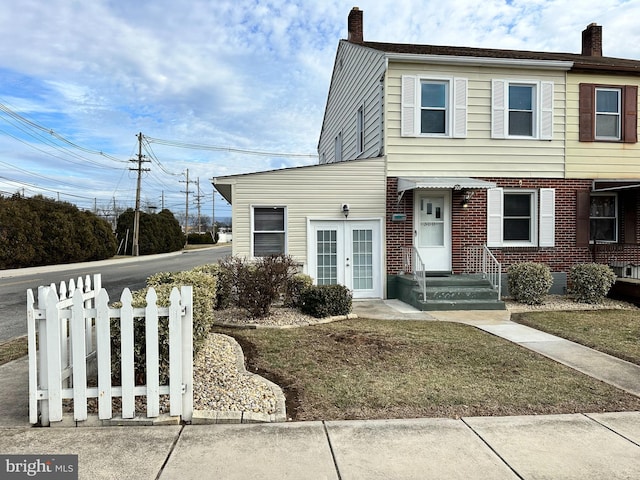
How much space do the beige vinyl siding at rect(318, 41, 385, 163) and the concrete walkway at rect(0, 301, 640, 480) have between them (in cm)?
899

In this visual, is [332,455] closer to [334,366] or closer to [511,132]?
[334,366]

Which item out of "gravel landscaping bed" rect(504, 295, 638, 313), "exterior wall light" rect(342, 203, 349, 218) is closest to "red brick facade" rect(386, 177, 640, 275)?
"exterior wall light" rect(342, 203, 349, 218)

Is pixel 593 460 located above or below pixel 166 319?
below

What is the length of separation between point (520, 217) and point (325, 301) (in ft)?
21.4

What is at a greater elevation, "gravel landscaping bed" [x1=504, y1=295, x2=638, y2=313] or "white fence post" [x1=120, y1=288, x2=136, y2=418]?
"white fence post" [x1=120, y1=288, x2=136, y2=418]

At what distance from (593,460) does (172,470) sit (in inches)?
121

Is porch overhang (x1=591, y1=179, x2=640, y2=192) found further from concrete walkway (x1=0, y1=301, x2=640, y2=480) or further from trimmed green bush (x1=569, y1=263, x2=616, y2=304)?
concrete walkway (x1=0, y1=301, x2=640, y2=480)

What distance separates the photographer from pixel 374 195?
11.3m

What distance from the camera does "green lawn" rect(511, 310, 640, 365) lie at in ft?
21.5

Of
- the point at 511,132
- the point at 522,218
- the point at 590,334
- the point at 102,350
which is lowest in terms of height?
the point at 590,334

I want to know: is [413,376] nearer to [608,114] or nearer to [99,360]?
[99,360]

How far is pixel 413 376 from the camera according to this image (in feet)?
16.6

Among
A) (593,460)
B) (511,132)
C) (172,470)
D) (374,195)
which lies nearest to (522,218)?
(511,132)

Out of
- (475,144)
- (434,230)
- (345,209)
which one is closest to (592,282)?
(434,230)
